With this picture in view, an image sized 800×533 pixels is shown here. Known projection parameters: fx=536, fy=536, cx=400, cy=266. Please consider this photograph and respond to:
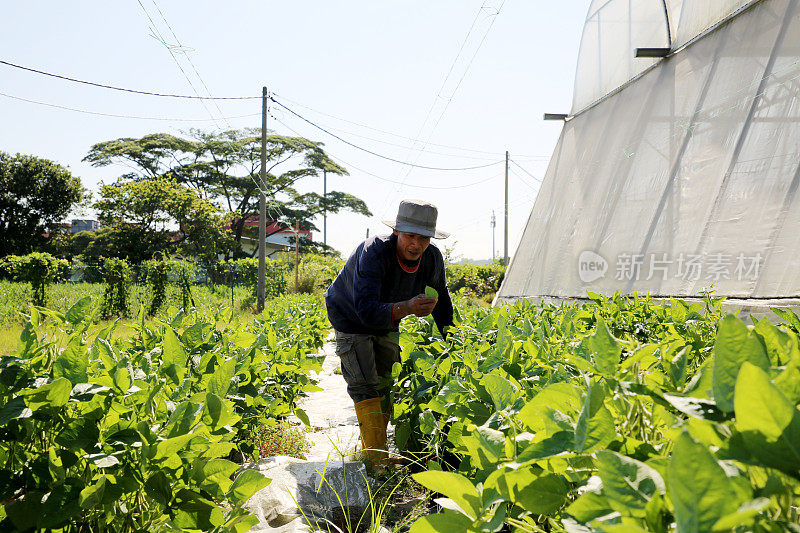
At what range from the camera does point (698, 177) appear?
7027mm

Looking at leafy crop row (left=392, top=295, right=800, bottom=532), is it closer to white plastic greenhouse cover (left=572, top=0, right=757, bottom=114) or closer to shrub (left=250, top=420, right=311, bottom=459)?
shrub (left=250, top=420, right=311, bottom=459)

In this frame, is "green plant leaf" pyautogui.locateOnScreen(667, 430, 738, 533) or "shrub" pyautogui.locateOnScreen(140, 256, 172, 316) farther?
"shrub" pyautogui.locateOnScreen(140, 256, 172, 316)

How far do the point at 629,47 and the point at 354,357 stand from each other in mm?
8979

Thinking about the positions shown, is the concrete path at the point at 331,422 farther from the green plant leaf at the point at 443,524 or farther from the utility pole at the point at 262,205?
the utility pole at the point at 262,205

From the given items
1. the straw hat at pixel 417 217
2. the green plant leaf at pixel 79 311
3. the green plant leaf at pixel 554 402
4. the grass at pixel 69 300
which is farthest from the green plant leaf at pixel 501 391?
the grass at pixel 69 300

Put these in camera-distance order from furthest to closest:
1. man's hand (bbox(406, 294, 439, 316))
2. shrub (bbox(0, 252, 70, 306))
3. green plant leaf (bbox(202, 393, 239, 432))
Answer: shrub (bbox(0, 252, 70, 306)), man's hand (bbox(406, 294, 439, 316)), green plant leaf (bbox(202, 393, 239, 432))

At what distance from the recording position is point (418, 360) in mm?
2521

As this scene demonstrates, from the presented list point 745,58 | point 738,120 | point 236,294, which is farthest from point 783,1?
point 236,294

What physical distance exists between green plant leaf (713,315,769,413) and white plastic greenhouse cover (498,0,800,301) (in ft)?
17.8

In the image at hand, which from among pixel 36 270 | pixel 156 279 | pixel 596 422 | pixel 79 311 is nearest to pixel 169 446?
pixel 79 311

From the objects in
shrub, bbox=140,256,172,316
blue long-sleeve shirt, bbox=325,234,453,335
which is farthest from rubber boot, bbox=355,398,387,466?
shrub, bbox=140,256,172,316

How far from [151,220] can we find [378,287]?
33.3 meters

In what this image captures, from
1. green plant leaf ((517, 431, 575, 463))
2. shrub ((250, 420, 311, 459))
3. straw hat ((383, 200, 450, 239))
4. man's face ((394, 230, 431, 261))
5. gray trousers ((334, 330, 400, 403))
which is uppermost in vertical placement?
straw hat ((383, 200, 450, 239))

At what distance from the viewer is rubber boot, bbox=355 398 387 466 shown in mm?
3791
